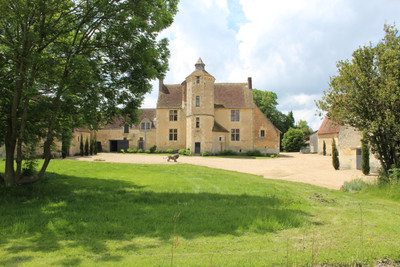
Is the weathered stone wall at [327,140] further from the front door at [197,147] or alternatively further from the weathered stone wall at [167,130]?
the weathered stone wall at [167,130]

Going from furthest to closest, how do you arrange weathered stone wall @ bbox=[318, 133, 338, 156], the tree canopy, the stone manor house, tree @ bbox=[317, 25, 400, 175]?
the tree canopy → weathered stone wall @ bbox=[318, 133, 338, 156] → the stone manor house → tree @ bbox=[317, 25, 400, 175]

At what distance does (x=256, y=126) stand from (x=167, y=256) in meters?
40.2

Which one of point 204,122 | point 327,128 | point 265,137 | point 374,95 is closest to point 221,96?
point 204,122

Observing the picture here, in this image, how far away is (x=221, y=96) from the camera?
146 ft

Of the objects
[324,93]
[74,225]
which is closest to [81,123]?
[74,225]

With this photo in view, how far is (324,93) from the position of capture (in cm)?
1434

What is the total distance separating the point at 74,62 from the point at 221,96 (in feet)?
124

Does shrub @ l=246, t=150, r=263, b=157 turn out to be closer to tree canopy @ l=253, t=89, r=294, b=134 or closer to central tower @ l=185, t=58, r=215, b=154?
central tower @ l=185, t=58, r=215, b=154

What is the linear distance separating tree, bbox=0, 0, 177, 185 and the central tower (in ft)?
97.5

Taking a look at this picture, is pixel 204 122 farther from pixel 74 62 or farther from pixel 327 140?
pixel 74 62

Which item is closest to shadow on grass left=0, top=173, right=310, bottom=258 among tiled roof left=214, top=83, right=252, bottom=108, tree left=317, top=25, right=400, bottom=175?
tree left=317, top=25, right=400, bottom=175

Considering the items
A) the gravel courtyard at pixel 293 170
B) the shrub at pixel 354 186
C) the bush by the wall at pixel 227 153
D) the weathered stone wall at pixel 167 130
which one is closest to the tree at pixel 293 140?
the bush by the wall at pixel 227 153

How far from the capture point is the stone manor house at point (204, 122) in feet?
131

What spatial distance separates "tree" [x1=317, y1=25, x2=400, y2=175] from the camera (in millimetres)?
12477
